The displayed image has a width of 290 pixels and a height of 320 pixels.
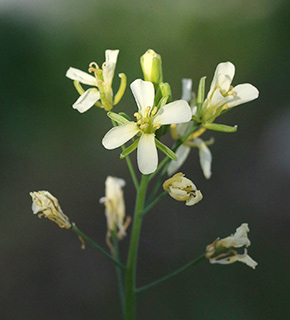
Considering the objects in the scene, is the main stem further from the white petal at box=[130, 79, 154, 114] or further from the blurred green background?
the blurred green background

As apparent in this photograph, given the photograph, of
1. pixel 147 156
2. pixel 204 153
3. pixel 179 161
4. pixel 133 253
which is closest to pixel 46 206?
pixel 133 253

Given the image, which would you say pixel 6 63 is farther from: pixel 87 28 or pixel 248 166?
pixel 248 166

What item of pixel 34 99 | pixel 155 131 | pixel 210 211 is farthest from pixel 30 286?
pixel 155 131

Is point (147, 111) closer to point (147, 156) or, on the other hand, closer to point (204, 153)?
point (147, 156)

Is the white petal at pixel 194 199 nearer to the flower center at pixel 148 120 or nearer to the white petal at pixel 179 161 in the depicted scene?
the flower center at pixel 148 120

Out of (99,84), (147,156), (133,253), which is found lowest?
(133,253)

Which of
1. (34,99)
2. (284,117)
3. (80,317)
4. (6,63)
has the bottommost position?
(80,317)
